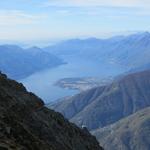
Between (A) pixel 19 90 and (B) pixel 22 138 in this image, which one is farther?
(A) pixel 19 90

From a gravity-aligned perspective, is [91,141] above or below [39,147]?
below

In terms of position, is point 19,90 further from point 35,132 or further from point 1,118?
point 1,118

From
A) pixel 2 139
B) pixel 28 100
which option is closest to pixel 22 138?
pixel 2 139

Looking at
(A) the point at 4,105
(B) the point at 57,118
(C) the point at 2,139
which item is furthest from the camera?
(B) the point at 57,118

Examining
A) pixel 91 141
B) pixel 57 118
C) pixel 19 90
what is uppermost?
pixel 19 90

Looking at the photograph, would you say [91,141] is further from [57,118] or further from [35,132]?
[35,132]

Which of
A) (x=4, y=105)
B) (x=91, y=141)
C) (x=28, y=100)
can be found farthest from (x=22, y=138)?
(x=91, y=141)

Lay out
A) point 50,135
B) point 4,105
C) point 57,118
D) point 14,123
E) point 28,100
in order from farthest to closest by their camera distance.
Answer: point 57,118, point 28,100, point 50,135, point 4,105, point 14,123
